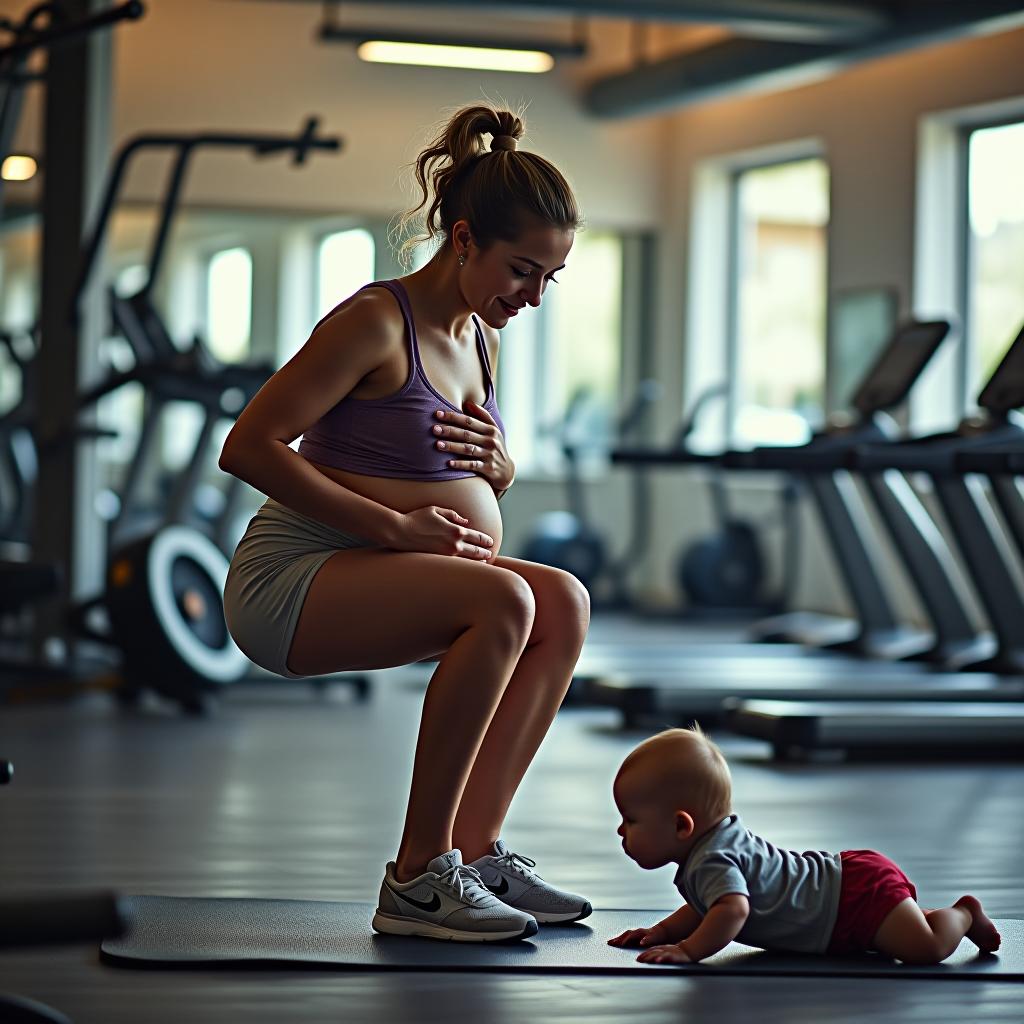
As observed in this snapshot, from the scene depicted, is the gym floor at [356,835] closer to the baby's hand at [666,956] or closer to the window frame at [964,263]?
the baby's hand at [666,956]

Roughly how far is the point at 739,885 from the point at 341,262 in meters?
8.29

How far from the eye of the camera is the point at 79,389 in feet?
19.3

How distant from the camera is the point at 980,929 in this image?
7.47 feet

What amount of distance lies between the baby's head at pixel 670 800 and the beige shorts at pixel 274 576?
0.48 meters

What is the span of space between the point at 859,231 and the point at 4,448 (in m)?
4.56

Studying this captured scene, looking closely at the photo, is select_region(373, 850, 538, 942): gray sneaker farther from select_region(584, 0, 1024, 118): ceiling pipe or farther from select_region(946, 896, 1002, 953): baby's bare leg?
select_region(584, 0, 1024, 118): ceiling pipe

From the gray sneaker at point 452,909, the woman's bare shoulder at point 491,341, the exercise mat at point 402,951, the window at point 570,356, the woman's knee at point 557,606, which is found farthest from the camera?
the window at point 570,356

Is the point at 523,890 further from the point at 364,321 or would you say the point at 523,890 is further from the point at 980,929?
the point at 364,321

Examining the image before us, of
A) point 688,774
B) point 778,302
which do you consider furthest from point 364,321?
point 778,302

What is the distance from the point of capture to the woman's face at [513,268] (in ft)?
7.40

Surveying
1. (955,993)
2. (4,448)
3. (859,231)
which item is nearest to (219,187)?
(4,448)

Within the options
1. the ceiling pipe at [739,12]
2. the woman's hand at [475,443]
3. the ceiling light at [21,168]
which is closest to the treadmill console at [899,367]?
the ceiling pipe at [739,12]

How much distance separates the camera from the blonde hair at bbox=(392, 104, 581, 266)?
2254 mm

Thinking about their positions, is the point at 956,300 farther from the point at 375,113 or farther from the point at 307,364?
the point at 307,364
